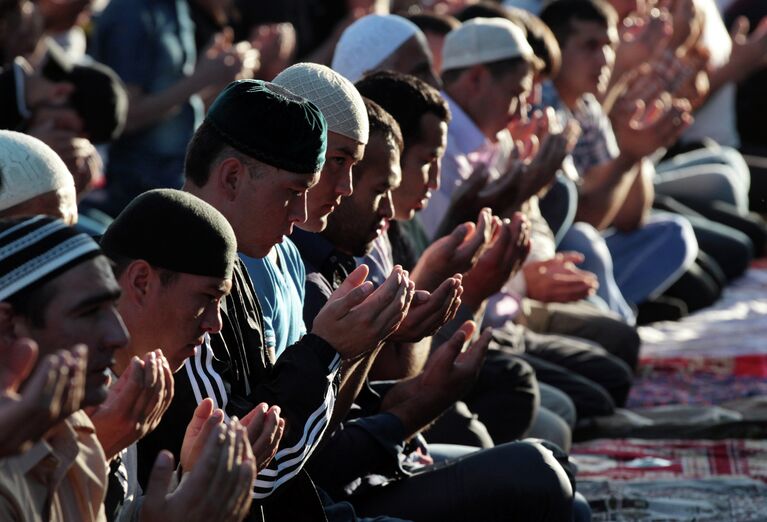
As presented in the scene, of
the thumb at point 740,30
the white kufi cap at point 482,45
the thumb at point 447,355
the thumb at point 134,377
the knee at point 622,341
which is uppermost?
the thumb at point 134,377

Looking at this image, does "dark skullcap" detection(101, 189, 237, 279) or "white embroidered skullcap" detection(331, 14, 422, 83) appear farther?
"white embroidered skullcap" detection(331, 14, 422, 83)

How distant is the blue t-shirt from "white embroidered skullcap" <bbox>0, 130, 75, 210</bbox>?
0.42m

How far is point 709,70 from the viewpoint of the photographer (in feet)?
32.2

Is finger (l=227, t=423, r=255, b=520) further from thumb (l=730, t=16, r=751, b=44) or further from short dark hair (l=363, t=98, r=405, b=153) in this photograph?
thumb (l=730, t=16, r=751, b=44)

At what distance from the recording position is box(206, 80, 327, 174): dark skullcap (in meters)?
3.24

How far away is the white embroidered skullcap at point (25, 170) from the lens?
10.4ft

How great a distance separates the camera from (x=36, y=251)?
2.36 m

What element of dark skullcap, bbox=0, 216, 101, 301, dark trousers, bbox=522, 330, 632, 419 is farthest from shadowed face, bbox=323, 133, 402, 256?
dark trousers, bbox=522, 330, 632, 419

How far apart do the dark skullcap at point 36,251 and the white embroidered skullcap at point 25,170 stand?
29.7 inches

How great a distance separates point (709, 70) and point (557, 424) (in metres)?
5.14

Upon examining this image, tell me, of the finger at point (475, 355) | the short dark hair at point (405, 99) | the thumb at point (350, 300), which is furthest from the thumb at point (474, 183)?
the thumb at point (350, 300)

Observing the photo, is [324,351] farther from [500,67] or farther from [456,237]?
[500,67]

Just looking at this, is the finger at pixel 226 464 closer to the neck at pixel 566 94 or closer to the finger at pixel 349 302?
the finger at pixel 349 302

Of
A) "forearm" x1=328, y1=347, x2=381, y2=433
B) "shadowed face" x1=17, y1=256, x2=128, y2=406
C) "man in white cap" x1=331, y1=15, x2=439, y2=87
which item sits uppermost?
"shadowed face" x1=17, y1=256, x2=128, y2=406
